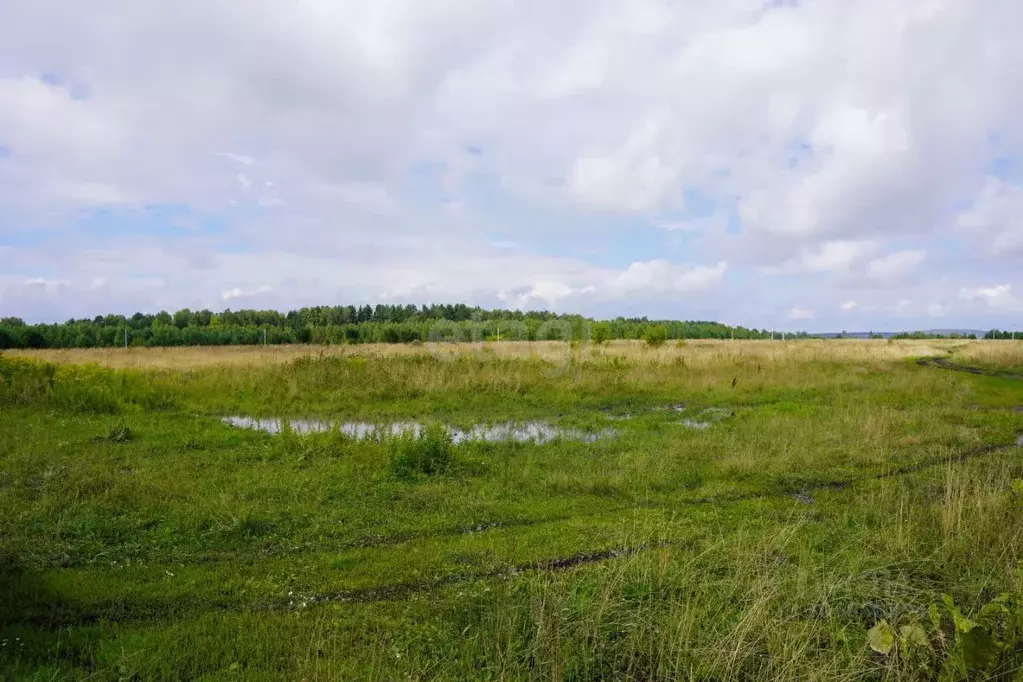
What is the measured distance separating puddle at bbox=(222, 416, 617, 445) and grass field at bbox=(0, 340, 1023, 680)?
340 millimetres

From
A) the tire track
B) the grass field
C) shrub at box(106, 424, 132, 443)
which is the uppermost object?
the tire track

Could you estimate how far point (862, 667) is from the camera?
379 centimetres

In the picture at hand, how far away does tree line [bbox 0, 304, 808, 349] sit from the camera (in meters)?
42.5

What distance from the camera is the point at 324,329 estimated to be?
61.5 m

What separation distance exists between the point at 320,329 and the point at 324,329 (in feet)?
1.31

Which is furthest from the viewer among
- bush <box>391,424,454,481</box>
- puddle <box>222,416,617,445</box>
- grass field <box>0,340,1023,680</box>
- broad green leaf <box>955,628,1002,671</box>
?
puddle <box>222,416,617,445</box>

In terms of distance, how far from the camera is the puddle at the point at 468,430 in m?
12.2

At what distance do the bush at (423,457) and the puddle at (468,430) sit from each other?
1.87m

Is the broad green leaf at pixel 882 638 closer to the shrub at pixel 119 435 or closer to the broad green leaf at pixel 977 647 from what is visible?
the broad green leaf at pixel 977 647

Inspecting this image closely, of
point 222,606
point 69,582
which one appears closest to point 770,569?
point 222,606

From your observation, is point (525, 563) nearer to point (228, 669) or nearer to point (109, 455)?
point (228, 669)

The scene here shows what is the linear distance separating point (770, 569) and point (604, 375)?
1626 cm

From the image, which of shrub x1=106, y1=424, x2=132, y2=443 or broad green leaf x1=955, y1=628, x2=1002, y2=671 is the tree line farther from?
broad green leaf x1=955, y1=628, x2=1002, y2=671

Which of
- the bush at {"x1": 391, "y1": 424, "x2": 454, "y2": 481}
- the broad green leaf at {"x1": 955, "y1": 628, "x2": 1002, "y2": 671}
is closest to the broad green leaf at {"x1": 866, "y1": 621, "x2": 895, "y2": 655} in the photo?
the broad green leaf at {"x1": 955, "y1": 628, "x2": 1002, "y2": 671}
